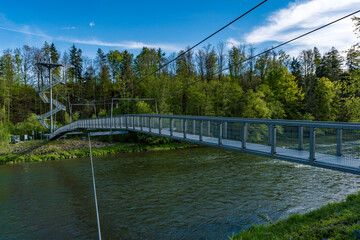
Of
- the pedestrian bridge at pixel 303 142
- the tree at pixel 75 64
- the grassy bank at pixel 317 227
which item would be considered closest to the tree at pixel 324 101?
the grassy bank at pixel 317 227

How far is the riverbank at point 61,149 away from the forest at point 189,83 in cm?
487

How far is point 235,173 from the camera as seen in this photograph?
15125 millimetres

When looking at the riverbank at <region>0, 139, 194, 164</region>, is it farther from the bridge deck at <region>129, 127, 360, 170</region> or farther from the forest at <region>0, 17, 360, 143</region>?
the bridge deck at <region>129, 127, 360, 170</region>

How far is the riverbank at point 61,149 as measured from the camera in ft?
68.7

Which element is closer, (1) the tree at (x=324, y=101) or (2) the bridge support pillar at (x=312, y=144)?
(2) the bridge support pillar at (x=312, y=144)

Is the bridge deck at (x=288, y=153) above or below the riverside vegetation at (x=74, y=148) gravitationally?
above

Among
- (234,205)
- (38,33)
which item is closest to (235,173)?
(234,205)

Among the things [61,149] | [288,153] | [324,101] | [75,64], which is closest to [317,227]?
[288,153]

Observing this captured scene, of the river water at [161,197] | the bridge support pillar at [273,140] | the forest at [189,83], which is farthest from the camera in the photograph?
the forest at [189,83]

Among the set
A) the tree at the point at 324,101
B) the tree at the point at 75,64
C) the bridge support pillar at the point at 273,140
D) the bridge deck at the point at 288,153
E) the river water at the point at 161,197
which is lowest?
the river water at the point at 161,197

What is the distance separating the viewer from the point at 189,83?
34375 mm

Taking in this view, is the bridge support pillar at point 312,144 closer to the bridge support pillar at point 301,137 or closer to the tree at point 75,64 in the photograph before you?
the bridge support pillar at point 301,137

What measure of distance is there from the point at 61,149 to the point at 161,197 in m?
16.3

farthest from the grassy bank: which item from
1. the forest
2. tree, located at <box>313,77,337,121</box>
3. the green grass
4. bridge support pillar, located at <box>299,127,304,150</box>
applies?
tree, located at <box>313,77,337,121</box>
